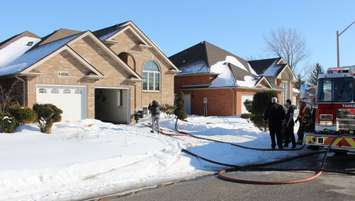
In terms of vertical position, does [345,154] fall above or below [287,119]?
below

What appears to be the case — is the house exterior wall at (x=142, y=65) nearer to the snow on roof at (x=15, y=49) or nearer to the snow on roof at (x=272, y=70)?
the snow on roof at (x=15, y=49)

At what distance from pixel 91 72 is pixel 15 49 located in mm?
10912

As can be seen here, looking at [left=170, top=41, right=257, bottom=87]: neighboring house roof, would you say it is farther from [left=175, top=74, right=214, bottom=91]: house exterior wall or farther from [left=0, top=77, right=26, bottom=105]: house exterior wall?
[left=0, top=77, right=26, bottom=105]: house exterior wall

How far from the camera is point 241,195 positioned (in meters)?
8.84

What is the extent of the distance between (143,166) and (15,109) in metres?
10.1

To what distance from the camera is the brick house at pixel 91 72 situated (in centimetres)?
2450

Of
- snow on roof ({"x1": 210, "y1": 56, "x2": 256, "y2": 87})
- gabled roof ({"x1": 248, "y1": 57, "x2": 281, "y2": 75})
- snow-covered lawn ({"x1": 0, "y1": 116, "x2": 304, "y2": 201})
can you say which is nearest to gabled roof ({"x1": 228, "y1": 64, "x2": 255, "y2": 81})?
snow on roof ({"x1": 210, "y1": 56, "x2": 256, "y2": 87})

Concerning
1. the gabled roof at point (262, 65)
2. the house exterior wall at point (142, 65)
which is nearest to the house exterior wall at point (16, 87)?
the house exterior wall at point (142, 65)

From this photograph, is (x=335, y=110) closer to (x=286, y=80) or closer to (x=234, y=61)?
(x=234, y=61)

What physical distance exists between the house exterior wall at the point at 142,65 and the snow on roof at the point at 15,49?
262 inches

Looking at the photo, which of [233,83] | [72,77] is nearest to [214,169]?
[72,77]

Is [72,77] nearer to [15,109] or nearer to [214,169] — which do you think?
[15,109]

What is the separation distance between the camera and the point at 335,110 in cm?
1287

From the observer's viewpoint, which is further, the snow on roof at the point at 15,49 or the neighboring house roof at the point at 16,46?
the neighboring house roof at the point at 16,46
